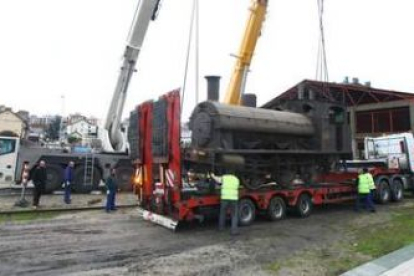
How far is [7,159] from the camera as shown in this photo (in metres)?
16.8

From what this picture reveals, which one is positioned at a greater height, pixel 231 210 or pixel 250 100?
pixel 250 100

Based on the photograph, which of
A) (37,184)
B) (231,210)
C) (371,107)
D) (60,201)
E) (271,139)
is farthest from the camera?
(371,107)

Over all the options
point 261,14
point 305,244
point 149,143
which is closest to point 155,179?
point 149,143

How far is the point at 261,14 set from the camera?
1642 cm

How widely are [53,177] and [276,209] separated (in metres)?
10.3

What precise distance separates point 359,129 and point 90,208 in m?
23.1

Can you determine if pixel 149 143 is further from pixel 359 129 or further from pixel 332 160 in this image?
pixel 359 129

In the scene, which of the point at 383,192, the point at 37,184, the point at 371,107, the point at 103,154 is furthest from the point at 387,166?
the point at 371,107

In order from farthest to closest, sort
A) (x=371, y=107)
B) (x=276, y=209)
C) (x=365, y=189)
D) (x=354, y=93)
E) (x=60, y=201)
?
(x=354, y=93)
(x=371, y=107)
(x=60, y=201)
(x=365, y=189)
(x=276, y=209)

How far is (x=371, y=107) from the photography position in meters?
29.4

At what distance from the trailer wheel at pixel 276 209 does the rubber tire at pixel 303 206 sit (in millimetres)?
582

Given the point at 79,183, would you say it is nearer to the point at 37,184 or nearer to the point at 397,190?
the point at 37,184

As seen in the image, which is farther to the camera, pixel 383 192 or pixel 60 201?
pixel 383 192

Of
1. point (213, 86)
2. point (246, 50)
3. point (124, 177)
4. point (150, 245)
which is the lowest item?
point (150, 245)
